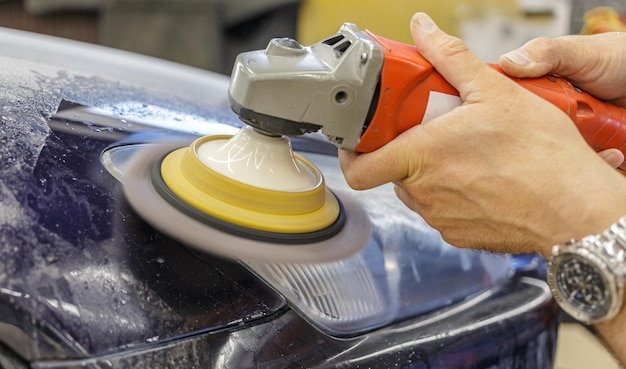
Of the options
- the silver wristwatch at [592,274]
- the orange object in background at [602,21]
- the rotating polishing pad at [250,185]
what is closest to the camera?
the silver wristwatch at [592,274]

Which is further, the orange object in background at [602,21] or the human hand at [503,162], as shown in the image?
the orange object in background at [602,21]

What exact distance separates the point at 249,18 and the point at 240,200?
5.70ft

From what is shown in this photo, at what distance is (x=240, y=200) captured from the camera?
0.69 m

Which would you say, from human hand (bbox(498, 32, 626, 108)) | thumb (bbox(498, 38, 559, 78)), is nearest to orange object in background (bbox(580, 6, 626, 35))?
human hand (bbox(498, 32, 626, 108))

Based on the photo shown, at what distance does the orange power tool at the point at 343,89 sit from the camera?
613 mm

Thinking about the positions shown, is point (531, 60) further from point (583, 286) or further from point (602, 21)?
point (602, 21)

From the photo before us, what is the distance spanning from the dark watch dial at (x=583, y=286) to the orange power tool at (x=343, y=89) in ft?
0.62

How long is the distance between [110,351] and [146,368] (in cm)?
3

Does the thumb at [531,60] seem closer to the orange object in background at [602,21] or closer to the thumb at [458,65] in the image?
the thumb at [458,65]

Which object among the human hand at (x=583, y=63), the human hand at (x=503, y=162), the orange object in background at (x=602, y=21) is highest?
the human hand at (x=583, y=63)

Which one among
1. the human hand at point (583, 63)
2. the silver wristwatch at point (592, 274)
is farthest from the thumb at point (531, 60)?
the silver wristwatch at point (592, 274)

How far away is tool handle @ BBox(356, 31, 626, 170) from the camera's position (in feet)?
2.06

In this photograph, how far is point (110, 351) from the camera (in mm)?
525

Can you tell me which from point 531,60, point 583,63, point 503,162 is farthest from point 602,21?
point 503,162
